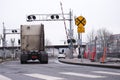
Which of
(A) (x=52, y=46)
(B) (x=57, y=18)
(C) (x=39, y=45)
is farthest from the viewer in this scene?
(A) (x=52, y=46)

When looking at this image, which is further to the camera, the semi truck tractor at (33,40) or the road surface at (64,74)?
the semi truck tractor at (33,40)

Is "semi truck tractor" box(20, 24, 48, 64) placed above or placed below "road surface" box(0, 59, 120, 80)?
above

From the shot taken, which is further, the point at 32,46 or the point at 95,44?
the point at 32,46

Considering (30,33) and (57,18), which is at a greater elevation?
(57,18)

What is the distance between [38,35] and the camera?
124 feet

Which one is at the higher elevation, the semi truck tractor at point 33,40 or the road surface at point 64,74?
the semi truck tractor at point 33,40

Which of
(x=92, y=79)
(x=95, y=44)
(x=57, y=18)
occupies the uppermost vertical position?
(x=57, y=18)

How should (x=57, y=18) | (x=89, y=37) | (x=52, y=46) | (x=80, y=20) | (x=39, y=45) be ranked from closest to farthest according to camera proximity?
(x=80, y=20) < (x=39, y=45) < (x=57, y=18) < (x=89, y=37) < (x=52, y=46)

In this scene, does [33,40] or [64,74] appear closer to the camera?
[64,74]

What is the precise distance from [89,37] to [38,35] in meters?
103

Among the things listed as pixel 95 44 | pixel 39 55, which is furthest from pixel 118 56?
pixel 39 55

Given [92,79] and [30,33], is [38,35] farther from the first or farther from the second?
[92,79]

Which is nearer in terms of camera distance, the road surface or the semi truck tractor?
the road surface

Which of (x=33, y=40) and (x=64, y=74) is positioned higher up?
(x=33, y=40)
